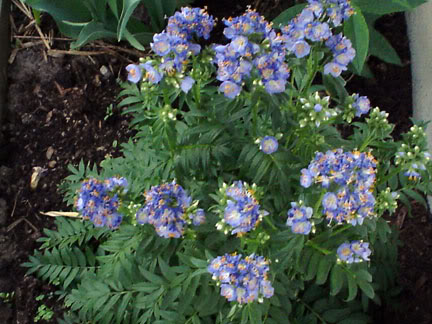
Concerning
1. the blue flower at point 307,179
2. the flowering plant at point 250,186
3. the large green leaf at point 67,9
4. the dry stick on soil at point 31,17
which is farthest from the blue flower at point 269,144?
the dry stick on soil at point 31,17

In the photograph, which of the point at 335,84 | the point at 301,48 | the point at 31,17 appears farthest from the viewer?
the point at 31,17

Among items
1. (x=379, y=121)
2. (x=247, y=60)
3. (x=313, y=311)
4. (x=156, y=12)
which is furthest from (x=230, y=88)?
(x=156, y=12)

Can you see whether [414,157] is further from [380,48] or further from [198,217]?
[380,48]

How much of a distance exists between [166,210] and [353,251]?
Answer: 44cm

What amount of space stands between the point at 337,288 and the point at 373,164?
0.34 m

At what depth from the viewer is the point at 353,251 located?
1.30m

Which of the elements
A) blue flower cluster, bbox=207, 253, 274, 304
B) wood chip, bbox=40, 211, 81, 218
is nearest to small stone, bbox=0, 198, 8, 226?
wood chip, bbox=40, 211, 81, 218

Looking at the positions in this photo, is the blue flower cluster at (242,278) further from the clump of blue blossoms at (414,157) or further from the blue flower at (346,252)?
the clump of blue blossoms at (414,157)

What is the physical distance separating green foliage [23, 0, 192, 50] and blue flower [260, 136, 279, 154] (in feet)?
Result: 2.80

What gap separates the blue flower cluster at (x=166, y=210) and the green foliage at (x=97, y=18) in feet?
3.05

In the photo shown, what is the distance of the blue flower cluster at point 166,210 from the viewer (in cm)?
117

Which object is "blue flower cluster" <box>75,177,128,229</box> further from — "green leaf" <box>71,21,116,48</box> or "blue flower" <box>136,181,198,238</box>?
"green leaf" <box>71,21,116,48</box>

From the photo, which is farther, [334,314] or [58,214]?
[58,214]

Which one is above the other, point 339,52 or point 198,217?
point 339,52
